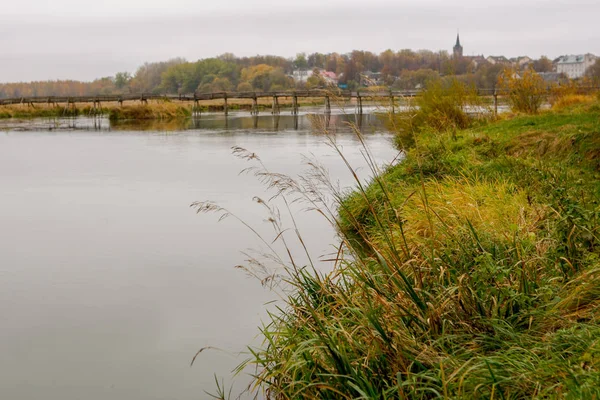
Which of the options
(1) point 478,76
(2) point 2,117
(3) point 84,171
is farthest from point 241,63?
(3) point 84,171

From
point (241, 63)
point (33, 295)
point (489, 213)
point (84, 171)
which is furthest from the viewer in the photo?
point (241, 63)

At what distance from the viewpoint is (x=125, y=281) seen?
7434 mm

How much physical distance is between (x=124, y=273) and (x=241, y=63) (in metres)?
143

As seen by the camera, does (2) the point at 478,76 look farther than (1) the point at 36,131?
Yes

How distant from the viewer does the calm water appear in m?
5.20

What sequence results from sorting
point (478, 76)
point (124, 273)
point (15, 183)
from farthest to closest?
1. point (478, 76)
2. point (15, 183)
3. point (124, 273)

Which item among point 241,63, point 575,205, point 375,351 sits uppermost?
point 241,63

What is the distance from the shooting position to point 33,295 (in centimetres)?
696

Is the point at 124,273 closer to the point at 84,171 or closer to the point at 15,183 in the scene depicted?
the point at 15,183

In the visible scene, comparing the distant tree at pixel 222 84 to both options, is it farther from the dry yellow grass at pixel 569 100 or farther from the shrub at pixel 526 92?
the shrub at pixel 526 92

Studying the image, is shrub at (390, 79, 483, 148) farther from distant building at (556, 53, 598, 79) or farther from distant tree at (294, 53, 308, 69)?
distant building at (556, 53, 598, 79)

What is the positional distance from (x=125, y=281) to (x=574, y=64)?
16180 centimetres

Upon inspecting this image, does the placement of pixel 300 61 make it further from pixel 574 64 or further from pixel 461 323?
pixel 461 323

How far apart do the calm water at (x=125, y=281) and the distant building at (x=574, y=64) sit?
150 meters
